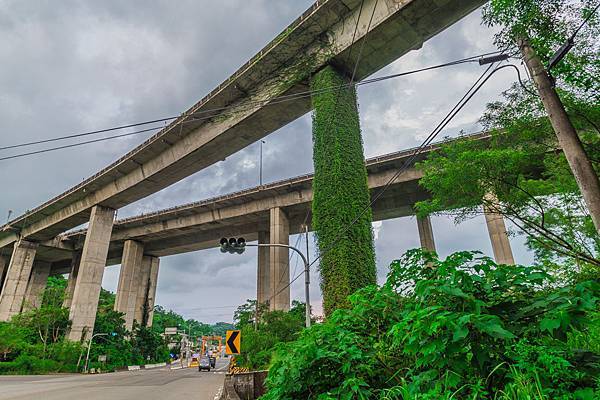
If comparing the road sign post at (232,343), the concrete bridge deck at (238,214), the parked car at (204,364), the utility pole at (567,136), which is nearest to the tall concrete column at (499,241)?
the concrete bridge deck at (238,214)

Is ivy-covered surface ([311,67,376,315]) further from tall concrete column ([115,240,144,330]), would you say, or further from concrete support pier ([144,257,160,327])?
concrete support pier ([144,257,160,327])

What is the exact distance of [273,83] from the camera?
14.8 metres

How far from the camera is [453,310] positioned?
9.78 feet

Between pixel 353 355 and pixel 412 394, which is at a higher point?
pixel 353 355

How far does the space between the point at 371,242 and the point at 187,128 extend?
1179 centimetres

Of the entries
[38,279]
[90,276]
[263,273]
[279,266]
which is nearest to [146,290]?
[38,279]

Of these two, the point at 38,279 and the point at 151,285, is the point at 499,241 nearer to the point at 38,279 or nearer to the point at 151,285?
the point at 151,285

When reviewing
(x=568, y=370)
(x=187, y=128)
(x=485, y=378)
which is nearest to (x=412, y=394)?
(x=485, y=378)

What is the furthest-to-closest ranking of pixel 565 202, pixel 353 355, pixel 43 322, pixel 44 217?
pixel 44 217 < pixel 43 322 < pixel 565 202 < pixel 353 355

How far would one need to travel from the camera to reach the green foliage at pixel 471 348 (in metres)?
2.60

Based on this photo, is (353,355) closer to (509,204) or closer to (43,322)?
(509,204)

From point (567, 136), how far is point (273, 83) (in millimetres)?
11398

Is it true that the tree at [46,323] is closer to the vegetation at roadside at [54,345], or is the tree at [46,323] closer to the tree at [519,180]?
the vegetation at roadside at [54,345]

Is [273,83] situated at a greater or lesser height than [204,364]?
greater
